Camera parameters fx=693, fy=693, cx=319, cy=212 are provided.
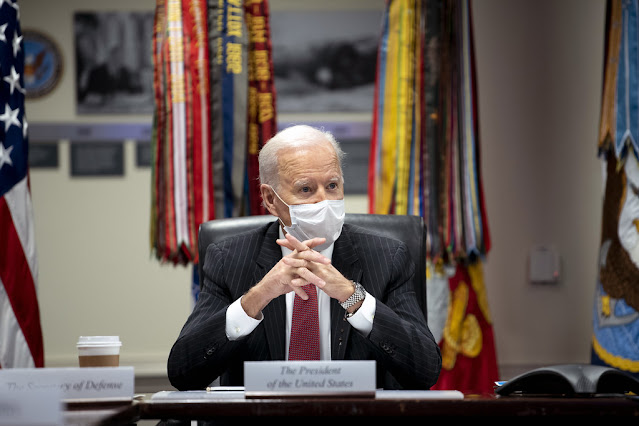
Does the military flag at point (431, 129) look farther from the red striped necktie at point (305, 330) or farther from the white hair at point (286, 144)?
the red striped necktie at point (305, 330)

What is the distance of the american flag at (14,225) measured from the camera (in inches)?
96.0

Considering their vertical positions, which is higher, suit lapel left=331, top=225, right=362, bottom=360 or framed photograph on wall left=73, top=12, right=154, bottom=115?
framed photograph on wall left=73, top=12, right=154, bottom=115

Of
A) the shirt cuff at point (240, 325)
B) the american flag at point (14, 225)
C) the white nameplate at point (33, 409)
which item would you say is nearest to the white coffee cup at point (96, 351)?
the shirt cuff at point (240, 325)

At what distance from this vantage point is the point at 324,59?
12.6 feet

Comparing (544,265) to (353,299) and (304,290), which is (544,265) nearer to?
(304,290)

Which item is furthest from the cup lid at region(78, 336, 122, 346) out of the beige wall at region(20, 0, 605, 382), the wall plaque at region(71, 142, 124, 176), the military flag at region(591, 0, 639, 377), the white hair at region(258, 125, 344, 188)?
the wall plaque at region(71, 142, 124, 176)

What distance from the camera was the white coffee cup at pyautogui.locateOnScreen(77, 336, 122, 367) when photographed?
1364mm

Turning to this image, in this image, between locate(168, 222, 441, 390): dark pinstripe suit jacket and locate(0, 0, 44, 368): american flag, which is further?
locate(0, 0, 44, 368): american flag

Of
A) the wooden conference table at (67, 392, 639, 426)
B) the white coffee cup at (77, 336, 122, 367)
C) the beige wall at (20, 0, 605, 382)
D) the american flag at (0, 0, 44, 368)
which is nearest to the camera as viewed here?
the wooden conference table at (67, 392, 639, 426)

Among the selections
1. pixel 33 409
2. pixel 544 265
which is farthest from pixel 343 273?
pixel 544 265

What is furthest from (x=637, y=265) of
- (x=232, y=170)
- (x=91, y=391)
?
(x=91, y=391)

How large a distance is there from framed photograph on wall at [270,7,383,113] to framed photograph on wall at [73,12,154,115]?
2.39ft

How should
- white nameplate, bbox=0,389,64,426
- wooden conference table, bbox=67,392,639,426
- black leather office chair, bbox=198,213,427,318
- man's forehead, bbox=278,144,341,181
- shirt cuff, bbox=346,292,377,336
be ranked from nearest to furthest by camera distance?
white nameplate, bbox=0,389,64,426 → wooden conference table, bbox=67,392,639,426 → shirt cuff, bbox=346,292,377,336 → man's forehead, bbox=278,144,341,181 → black leather office chair, bbox=198,213,427,318

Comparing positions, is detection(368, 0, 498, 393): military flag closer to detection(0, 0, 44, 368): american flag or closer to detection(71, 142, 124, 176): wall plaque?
detection(0, 0, 44, 368): american flag
